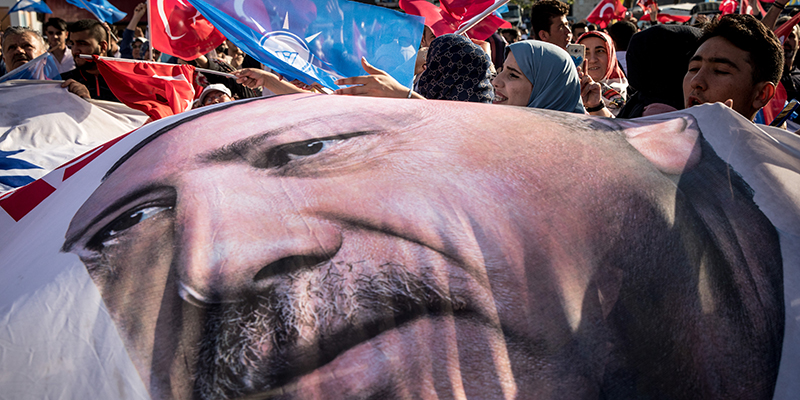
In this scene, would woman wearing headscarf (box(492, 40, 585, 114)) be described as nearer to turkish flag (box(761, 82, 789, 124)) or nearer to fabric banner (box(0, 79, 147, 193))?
turkish flag (box(761, 82, 789, 124))

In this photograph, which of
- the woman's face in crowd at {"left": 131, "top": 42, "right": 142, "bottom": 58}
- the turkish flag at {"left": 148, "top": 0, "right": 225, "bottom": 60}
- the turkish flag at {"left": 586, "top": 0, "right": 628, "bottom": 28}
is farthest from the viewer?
the turkish flag at {"left": 586, "top": 0, "right": 628, "bottom": 28}

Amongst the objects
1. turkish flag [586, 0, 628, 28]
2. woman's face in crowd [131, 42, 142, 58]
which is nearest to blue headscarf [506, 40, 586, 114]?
woman's face in crowd [131, 42, 142, 58]

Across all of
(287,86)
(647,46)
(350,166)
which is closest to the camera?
(350,166)

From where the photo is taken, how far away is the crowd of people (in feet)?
7.02

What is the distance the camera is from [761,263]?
120 cm

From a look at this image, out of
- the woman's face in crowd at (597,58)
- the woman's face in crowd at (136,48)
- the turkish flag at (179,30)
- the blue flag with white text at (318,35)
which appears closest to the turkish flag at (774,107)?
the woman's face in crowd at (597,58)

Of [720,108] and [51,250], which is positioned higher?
[720,108]

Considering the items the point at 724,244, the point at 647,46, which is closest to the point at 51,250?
the point at 724,244

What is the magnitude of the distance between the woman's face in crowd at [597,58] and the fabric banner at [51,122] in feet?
12.4

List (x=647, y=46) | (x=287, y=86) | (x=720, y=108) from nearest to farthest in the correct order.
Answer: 1. (x=720, y=108)
2. (x=287, y=86)
3. (x=647, y=46)

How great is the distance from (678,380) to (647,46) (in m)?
2.44

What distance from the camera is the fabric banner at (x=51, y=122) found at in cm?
379

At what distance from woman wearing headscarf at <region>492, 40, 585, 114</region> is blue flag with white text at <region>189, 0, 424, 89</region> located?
681 mm

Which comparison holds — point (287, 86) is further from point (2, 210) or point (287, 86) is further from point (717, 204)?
point (717, 204)
